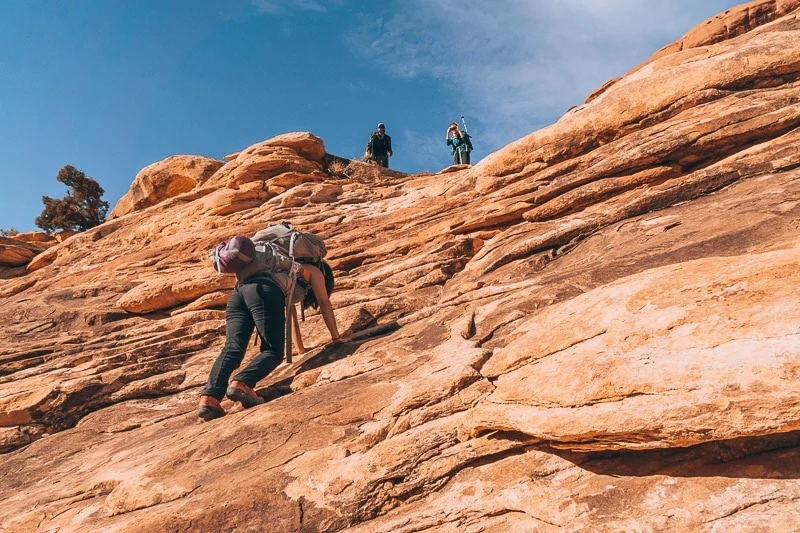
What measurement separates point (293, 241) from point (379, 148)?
56.9 feet

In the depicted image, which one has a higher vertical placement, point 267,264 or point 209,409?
point 267,264

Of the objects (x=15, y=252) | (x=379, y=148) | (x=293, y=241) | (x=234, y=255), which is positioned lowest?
(x=234, y=255)

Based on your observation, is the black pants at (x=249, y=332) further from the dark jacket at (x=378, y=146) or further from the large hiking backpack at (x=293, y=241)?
the dark jacket at (x=378, y=146)

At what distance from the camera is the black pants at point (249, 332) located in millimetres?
7844

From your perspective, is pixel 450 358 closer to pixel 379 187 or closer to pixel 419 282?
pixel 419 282

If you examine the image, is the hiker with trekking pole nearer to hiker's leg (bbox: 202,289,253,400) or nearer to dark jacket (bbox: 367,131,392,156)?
dark jacket (bbox: 367,131,392,156)

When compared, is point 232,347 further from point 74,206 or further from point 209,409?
point 74,206

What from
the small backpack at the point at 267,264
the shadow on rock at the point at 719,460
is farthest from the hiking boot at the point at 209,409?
the shadow on rock at the point at 719,460

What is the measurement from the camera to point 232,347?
807 cm

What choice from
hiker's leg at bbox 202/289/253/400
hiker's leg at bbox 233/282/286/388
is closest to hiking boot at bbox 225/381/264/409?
hiker's leg at bbox 202/289/253/400

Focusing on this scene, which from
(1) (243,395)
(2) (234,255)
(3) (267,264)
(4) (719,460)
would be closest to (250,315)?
(3) (267,264)

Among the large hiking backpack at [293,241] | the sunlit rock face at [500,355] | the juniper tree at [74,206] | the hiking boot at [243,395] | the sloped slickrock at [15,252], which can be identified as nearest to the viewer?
the sunlit rock face at [500,355]

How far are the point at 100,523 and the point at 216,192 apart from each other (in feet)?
52.3

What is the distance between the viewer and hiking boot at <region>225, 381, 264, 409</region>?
7629 mm
